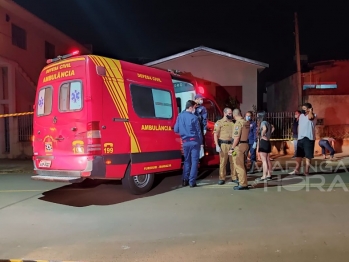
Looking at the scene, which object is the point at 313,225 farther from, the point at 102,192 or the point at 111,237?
the point at 102,192

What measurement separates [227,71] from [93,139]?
14.8 m

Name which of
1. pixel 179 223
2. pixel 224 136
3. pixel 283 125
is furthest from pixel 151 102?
pixel 283 125

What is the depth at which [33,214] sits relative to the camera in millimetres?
5949

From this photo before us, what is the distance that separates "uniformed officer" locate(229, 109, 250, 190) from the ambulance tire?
1832 mm

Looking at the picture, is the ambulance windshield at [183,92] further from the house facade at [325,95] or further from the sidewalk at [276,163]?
the house facade at [325,95]

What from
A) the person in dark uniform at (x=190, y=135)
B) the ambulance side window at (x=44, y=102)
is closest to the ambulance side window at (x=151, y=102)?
the person in dark uniform at (x=190, y=135)

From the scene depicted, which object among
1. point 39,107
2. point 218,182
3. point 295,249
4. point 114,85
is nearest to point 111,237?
point 295,249

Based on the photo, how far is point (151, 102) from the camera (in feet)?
23.4

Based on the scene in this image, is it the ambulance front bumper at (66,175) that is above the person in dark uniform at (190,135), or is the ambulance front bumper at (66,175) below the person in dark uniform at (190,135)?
below

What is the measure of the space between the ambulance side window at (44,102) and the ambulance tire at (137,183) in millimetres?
1935

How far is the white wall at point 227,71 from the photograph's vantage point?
19406 millimetres

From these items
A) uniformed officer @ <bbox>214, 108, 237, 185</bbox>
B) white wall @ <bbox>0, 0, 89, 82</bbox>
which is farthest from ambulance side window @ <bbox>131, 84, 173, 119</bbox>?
white wall @ <bbox>0, 0, 89, 82</bbox>

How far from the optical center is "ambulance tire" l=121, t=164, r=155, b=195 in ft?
22.2

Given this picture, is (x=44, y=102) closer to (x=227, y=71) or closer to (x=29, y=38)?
(x=29, y=38)
